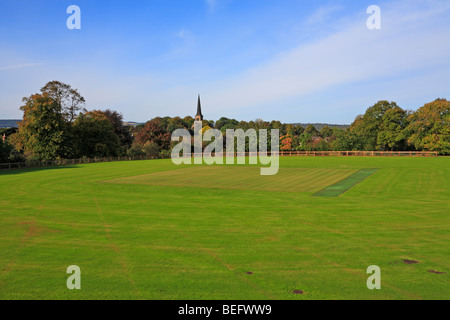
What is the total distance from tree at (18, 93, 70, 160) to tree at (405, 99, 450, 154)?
73699 millimetres

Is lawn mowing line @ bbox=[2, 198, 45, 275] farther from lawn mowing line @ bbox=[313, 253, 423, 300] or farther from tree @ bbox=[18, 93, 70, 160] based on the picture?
tree @ bbox=[18, 93, 70, 160]

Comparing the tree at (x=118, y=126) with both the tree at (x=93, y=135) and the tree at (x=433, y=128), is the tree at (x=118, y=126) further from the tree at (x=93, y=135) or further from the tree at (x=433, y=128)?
the tree at (x=433, y=128)

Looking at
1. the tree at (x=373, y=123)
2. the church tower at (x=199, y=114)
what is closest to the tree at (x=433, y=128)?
the tree at (x=373, y=123)

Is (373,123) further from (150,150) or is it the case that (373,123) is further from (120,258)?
(120,258)

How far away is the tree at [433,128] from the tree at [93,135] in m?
67.2

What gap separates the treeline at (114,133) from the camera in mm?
49312

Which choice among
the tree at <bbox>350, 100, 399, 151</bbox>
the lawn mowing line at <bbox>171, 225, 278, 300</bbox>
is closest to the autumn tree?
the tree at <bbox>350, 100, 399, 151</bbox>

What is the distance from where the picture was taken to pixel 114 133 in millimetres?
65125

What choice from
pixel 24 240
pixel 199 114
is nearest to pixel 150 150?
pixel 24 240
